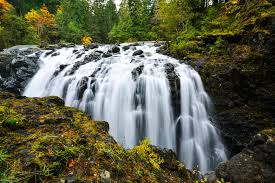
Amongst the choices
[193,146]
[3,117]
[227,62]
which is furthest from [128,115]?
[3,117]

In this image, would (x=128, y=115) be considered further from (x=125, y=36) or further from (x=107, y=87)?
(x=125, y=36)

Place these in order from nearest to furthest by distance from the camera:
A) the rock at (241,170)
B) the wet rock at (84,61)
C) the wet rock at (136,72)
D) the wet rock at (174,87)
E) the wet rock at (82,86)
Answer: the rock at (241,170)
the wet rock at (174,87)
the wet rock at (82,86)
the wet rock at (136,72)
the wet rock at (84,61)

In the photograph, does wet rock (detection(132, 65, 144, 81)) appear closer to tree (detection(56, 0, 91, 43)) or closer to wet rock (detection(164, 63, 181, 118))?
wet rock (detection(164, 63, 181, 118))

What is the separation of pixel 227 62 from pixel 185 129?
3.49 m

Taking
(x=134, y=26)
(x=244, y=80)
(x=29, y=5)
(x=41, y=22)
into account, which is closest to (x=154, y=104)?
(x=244, y=80)

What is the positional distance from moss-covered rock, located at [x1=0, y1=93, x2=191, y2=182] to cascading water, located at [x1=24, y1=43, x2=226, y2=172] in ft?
14.0

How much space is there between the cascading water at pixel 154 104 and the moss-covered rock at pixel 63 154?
14.0ft

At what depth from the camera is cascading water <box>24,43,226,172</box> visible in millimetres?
8875

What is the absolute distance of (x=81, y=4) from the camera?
4481cm

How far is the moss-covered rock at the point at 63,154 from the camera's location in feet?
7.52

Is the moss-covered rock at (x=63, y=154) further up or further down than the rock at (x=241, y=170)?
further up

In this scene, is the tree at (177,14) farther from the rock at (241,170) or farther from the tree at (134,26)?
the rock at (241,170)

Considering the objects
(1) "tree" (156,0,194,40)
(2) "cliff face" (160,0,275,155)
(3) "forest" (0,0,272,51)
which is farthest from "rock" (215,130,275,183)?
(1) "tree" (156,0,194,40)

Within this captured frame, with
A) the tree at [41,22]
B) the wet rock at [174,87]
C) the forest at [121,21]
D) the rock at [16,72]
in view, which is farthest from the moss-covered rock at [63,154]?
the tree at [41,22]
